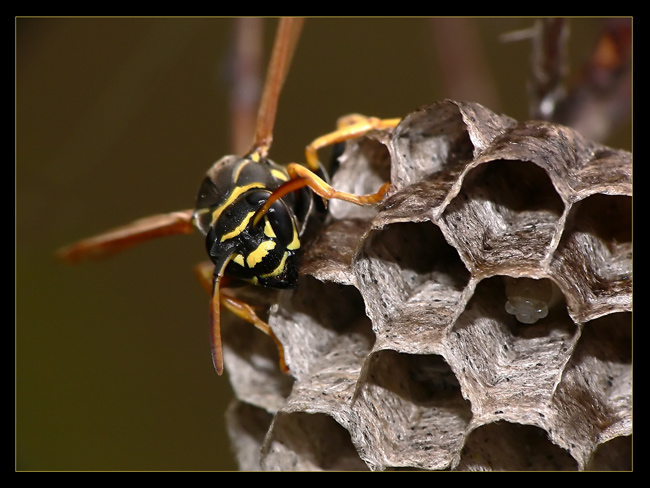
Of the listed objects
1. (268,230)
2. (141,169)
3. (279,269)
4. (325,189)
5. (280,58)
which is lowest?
(279,269)

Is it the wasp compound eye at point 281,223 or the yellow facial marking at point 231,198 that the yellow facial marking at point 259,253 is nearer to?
the wasp compound eye at point 281,223

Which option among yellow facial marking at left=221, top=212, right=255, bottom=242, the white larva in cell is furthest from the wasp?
the white larva in cell

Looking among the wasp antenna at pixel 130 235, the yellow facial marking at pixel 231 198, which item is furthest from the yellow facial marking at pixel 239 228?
the wasp antenna at pixel 130 235

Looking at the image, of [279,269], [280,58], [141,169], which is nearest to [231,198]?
[279,269]

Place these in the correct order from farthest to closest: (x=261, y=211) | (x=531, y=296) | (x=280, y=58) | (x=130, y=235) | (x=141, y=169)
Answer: (x=141, y=169)
(x=130, y=235)
(x=280, y=58)
(x=261, y=211)
(x=531, y=296)

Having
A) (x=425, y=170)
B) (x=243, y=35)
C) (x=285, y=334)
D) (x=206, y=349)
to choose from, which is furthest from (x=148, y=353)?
(x=425, y=170)

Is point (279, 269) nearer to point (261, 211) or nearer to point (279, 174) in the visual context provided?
point (261, 211)

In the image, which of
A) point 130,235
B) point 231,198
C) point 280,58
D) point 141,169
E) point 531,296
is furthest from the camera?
point 141,169

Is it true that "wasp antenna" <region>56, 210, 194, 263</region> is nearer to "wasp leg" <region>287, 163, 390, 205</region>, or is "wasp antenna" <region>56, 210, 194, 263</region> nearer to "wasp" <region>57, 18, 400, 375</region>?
"wasp" <region>57, 18, 400, 375</region>
